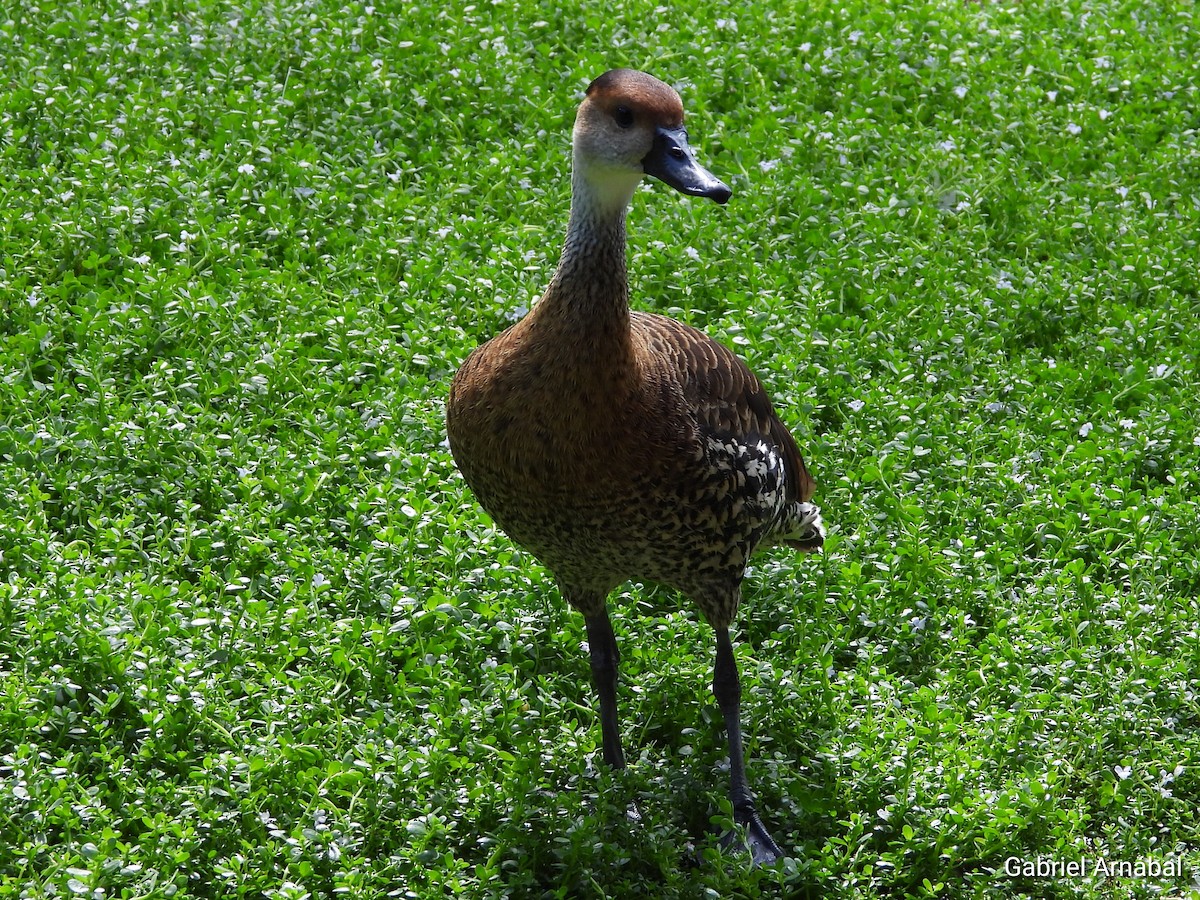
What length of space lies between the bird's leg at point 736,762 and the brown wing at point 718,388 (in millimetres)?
610

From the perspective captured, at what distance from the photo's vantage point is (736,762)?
4.38m

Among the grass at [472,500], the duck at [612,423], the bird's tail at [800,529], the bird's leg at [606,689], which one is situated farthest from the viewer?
Result: the bird's tail at [800,529]

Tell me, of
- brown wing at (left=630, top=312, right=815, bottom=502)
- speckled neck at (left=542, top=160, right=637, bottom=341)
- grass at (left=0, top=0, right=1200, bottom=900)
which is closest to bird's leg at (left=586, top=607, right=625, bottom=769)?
grass at (left=0, top=0, right=1200, bottom=900)

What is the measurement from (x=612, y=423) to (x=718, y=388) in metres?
0.57

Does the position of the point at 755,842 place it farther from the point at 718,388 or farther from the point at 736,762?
the point at 718,388

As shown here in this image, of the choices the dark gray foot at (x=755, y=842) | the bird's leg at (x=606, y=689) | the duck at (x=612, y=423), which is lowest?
the dark gray foot at (x=755, y=842)

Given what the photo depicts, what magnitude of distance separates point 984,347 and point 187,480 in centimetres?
356

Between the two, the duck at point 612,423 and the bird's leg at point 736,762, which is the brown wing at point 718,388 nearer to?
the duck at point 612,423

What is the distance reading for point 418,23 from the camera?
786 cm

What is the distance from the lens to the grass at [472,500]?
4203 millimetres

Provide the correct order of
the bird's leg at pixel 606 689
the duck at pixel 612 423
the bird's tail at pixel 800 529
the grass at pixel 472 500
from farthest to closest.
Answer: the bird's tail at pixel 800 529, the bird's leg at pixel 606 689, the grass at pixel 472 500, the duck at pixel 612 423

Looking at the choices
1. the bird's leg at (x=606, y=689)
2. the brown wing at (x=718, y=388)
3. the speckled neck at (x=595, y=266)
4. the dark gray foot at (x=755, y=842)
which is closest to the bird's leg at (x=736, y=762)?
the dark gray foot at (x=755, y=842)

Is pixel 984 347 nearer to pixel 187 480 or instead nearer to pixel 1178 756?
pixel 1178 756

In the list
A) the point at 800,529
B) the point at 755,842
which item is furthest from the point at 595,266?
the point at 755,842
